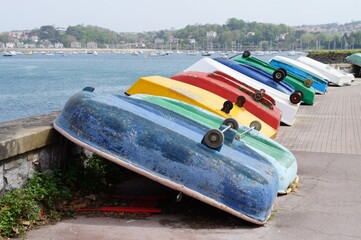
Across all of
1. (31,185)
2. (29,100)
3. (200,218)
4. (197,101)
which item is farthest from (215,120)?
(29,100)

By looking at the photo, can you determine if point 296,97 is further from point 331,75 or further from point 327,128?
point 331,75

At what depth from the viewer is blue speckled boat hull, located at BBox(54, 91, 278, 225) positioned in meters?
5.41

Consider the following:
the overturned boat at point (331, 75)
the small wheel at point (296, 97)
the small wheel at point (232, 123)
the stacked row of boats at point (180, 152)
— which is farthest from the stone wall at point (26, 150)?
the overturned boat at point (331, 75)

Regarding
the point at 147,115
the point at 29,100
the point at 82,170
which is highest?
the point at 147,115

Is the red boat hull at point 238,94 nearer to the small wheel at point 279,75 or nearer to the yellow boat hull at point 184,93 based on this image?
the yellow boat hull at point 184,93

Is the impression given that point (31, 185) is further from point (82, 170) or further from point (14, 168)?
point (82, 170)

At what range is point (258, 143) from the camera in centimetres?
785

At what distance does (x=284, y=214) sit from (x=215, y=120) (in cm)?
237

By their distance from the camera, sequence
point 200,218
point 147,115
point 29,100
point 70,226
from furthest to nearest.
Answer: point 29,100 < point 147,115 < point 200,218 < point 70,226

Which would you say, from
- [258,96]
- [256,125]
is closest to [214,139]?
[256,125]

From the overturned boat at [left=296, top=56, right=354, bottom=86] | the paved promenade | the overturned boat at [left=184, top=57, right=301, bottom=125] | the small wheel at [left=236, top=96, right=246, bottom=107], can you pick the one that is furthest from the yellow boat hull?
the overturned boat at [left=296, top=56, right=354, bottom=86]

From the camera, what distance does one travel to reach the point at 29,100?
35781 millimetres

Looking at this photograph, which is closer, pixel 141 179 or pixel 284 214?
pixel 284 214

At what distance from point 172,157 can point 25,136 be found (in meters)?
1.38
